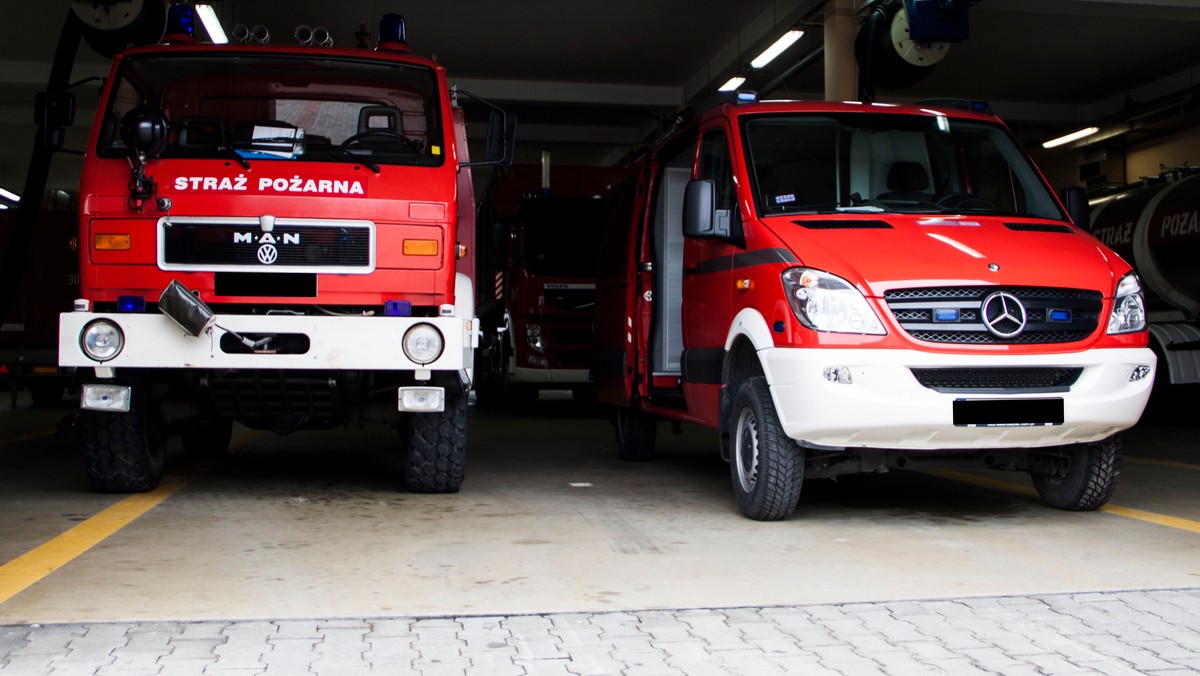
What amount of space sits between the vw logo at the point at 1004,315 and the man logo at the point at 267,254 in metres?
3.68

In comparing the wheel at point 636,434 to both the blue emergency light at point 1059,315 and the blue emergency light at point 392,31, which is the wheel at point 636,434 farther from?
the blue emergency light at point 1059,315

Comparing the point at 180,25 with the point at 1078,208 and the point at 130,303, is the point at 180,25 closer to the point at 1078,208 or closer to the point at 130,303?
the point at 130,303

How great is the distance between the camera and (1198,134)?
77.5ft

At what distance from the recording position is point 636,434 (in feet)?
30.9

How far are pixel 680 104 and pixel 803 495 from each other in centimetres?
1770

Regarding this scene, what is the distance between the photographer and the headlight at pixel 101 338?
249 inches

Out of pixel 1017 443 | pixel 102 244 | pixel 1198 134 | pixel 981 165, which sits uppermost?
pixel 1198 134

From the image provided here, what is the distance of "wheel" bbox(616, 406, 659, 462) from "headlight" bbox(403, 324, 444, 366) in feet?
A: 9.96

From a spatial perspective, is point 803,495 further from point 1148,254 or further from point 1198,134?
point 1198,134

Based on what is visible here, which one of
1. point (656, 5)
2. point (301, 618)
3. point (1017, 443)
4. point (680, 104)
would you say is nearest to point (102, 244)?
point (301, 618)

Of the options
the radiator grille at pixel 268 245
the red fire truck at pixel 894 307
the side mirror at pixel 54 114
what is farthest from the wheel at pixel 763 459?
the side mirror at pixel 54 114

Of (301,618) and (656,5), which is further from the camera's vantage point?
(656,5)

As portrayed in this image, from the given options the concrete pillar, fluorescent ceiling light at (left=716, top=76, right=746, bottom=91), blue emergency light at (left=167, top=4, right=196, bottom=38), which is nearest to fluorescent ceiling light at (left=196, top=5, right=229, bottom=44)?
blue emergency light at (left=167, top=4, right=196, bottom=38)

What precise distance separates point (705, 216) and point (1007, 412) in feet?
6.23
